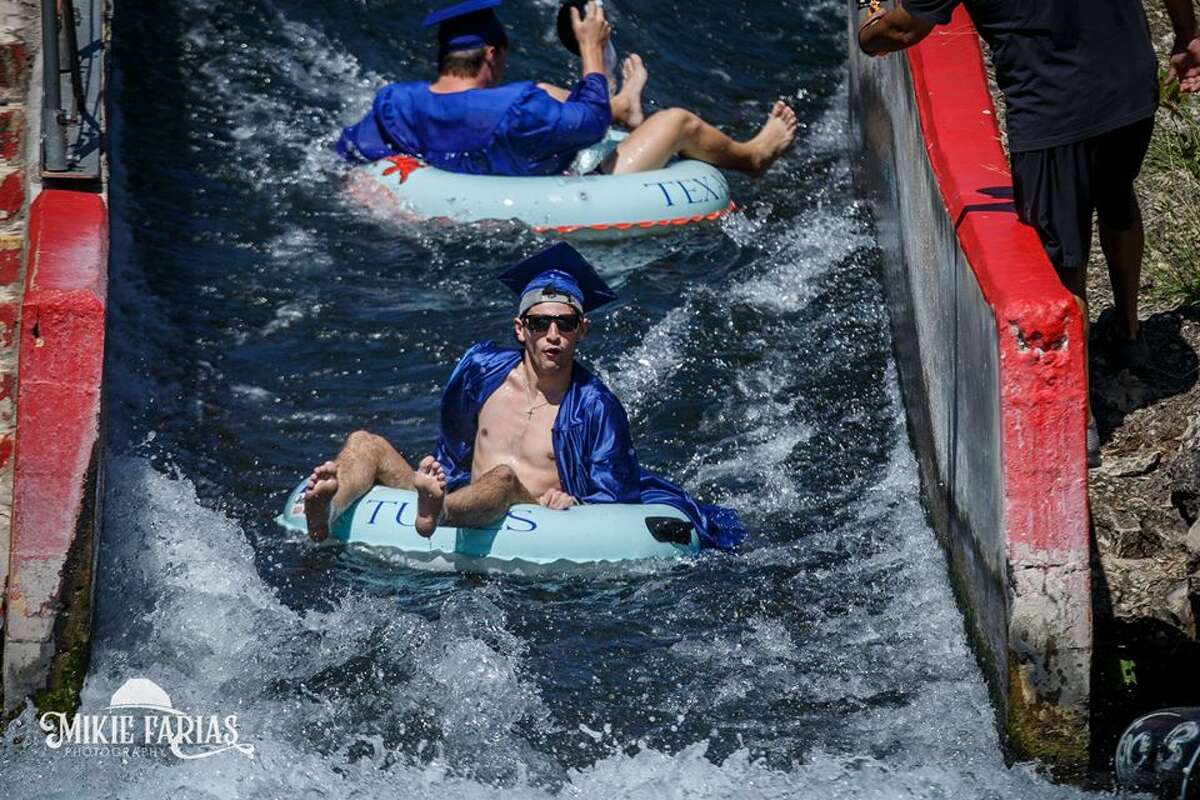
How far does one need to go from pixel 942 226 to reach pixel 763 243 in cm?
310

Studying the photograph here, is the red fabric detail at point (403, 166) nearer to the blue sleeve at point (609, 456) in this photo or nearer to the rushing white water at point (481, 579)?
the rushing white water at point (481, 579)

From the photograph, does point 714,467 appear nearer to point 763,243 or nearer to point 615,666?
point 615,666

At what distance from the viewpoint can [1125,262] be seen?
628cm

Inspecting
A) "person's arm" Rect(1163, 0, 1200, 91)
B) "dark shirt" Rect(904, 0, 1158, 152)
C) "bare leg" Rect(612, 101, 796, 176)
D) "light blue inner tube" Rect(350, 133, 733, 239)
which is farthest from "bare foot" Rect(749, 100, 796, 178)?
"dark shirt" Rect(904, 0, 1158, 152)

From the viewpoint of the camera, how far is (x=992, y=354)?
5.53 m

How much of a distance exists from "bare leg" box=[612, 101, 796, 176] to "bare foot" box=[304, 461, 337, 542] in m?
3.95

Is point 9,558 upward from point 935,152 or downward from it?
downward

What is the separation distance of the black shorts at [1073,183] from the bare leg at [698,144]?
4.37 m

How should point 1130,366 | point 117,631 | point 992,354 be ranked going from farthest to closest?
point 1130,366, point 117,631, point 992,354

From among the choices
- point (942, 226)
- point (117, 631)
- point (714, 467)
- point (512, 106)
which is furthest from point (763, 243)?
point (117, 631)

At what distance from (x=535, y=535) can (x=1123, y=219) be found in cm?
239

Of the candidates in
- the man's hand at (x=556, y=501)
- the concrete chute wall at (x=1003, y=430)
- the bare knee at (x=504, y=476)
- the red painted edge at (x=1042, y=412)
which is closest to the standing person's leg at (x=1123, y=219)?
the concrete chute wall at (x=1003, y=430)

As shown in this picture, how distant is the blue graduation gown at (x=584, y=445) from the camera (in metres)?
7.02

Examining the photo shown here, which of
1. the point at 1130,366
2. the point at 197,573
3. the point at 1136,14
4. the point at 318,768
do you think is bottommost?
the point at 318,768
